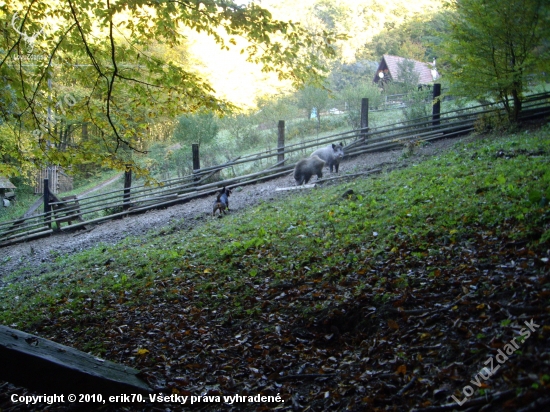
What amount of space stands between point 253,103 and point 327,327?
1816 cm

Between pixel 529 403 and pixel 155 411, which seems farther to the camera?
pixel 155 411

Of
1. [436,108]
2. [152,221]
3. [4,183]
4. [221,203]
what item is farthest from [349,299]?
[4,183]

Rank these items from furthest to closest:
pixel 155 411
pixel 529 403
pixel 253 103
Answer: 1. pixel 253 103
2. pixel 155 411
3. pixel 529 403

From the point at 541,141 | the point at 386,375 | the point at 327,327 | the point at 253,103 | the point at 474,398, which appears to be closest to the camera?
the point at 474,398

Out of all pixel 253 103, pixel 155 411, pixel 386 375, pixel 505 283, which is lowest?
pixel 155 411

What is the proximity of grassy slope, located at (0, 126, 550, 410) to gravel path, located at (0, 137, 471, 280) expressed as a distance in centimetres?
444

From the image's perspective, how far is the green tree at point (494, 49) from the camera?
11.3 m

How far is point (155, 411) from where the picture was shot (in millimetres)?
3623

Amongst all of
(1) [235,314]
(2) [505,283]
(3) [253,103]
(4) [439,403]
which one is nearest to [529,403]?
(4) [439,403]

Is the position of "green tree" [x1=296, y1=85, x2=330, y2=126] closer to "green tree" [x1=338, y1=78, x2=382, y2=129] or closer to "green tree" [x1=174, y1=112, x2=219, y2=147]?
"green tree" [x1=338, y1=78, x2=382, y2=129]

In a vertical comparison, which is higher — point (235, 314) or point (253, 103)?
point (253, 103)

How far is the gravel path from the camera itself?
13.0 metres

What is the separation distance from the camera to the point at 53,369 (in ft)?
10.9

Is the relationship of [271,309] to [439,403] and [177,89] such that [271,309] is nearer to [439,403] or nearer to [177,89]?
[439,403]
